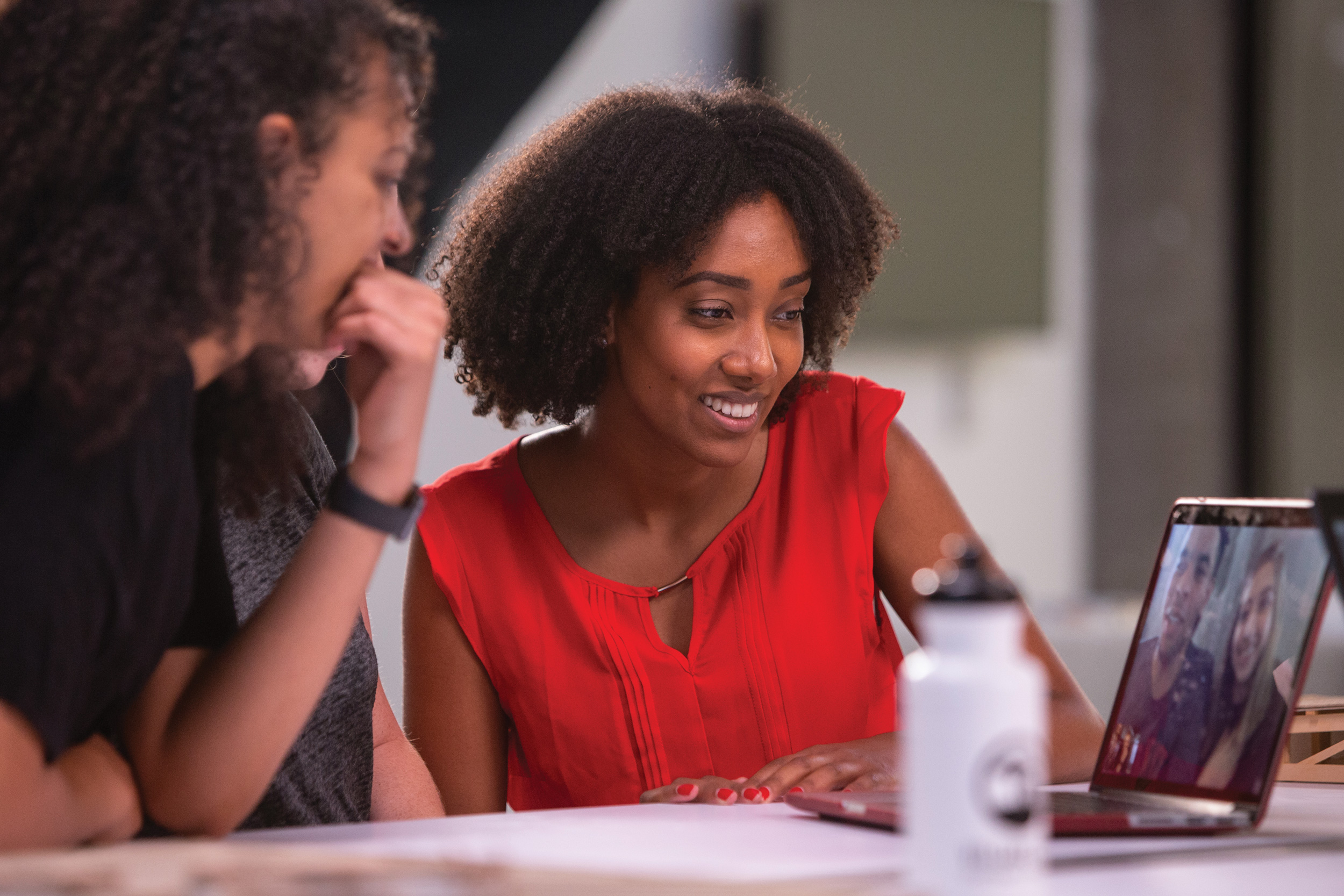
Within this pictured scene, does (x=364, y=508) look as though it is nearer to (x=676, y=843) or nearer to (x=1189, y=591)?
(x=676, y=843)

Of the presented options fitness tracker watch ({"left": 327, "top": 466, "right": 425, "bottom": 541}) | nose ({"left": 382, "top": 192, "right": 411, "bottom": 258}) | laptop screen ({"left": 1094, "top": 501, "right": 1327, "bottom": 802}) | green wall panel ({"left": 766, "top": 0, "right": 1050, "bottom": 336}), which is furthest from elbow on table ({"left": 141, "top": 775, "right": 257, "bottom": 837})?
green wall panel ({"left": 766, "top": 0, "right": 1050, "bottom": 336})

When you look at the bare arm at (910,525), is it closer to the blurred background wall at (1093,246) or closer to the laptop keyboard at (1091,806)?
the laptop keyboard at (1091,806)

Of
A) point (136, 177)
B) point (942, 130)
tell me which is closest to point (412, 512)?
point (136, 177)

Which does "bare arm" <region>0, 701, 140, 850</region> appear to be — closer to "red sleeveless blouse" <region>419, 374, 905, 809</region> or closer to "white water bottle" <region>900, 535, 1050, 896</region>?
"white water bottle" <region>900, 535, 1050, 896</region>

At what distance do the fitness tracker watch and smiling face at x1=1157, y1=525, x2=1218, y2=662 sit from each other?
1.79ft

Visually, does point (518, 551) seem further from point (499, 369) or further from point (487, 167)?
point (487, 167)

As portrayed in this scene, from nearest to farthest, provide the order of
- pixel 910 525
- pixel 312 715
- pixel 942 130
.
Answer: pixel 312 715 → pixel 910 525 → pixel 942 130

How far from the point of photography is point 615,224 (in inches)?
60.3


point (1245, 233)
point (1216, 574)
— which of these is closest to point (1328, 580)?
point (1216, 574)

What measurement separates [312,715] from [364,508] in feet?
1.07

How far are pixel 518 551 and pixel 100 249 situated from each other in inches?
32.7

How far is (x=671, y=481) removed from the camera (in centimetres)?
Answer: 164

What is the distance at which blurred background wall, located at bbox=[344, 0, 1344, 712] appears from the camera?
3410mm

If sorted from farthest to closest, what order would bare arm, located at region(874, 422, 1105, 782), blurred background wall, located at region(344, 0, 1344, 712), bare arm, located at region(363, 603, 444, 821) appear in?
blurred background wall, located at region(344, 0, 1344, 712) → bare arm, located at region(874, 422, 1105, 782) → bare arm, located at region(363, 603, 444, 821)
